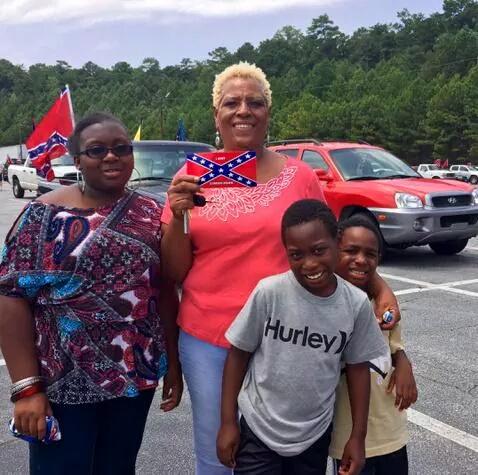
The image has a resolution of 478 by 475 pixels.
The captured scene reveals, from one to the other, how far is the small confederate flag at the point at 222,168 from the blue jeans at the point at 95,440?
0.78 metres

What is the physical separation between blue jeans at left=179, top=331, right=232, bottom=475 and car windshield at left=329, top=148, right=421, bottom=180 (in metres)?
7.36

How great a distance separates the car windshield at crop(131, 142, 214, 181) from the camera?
802 cm

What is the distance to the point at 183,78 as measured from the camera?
135 m

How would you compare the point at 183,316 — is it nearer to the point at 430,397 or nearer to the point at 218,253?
the point at 218,253

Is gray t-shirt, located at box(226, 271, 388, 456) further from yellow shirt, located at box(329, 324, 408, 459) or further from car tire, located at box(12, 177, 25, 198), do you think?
car tire, located at box(12, 177, 25, 198)

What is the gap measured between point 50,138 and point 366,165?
504cm

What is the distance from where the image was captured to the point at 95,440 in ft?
7.10

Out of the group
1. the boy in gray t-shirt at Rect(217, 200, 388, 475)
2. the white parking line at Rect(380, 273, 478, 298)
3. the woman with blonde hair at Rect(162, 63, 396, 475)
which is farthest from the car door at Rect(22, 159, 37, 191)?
the boy in gray t-shirt at Rect(217, 200, 388, 475)

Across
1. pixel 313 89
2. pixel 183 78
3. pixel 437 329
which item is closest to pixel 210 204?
pixel 437 329

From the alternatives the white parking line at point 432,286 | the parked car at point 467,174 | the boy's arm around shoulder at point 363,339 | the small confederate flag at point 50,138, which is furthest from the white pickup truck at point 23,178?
the parked car at point 467,174

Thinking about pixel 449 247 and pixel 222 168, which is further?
pixel 449 247

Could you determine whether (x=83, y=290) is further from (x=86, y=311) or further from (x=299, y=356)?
(x=299, y=356)

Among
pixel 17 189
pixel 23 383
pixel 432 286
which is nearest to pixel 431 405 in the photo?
pixel 23 383

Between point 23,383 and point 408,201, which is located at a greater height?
point 23,383
